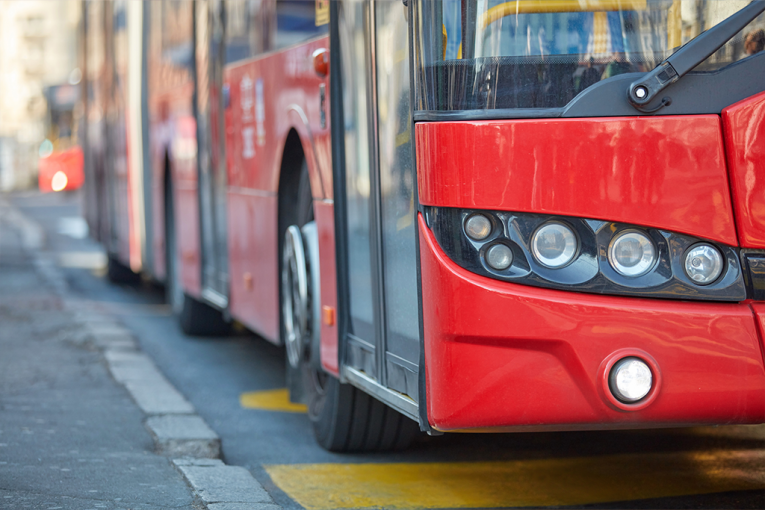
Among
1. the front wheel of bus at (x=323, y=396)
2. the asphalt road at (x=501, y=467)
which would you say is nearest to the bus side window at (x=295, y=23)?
the front wheel of bus at (x=323, y=396)

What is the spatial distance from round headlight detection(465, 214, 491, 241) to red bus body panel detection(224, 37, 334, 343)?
1.43 metres

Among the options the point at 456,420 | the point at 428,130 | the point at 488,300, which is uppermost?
the point at 428,130

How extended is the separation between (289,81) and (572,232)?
7.86 feet

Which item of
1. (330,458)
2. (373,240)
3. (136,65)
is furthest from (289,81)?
(136,65)

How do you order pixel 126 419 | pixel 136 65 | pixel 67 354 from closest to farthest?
pixel 126 419 < pixel 67 354 < pixel 136 65

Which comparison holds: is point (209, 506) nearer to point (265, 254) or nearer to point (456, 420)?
point (456, 420)

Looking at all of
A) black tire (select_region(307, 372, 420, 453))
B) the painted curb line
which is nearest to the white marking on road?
the painted curb line

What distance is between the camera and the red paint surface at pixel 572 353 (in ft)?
10.8

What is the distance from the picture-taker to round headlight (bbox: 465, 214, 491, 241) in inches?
132

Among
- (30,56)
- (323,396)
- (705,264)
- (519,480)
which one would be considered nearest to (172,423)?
(323,396)

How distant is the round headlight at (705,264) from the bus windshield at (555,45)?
1.74 ft

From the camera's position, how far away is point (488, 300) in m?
3.31

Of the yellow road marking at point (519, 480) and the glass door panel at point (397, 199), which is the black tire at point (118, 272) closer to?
the yellow road marking at point (519, 480)

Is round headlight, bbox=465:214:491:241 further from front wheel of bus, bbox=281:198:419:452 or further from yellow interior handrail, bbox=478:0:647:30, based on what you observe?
front wheel of bus, bbox=281:198:419:452
